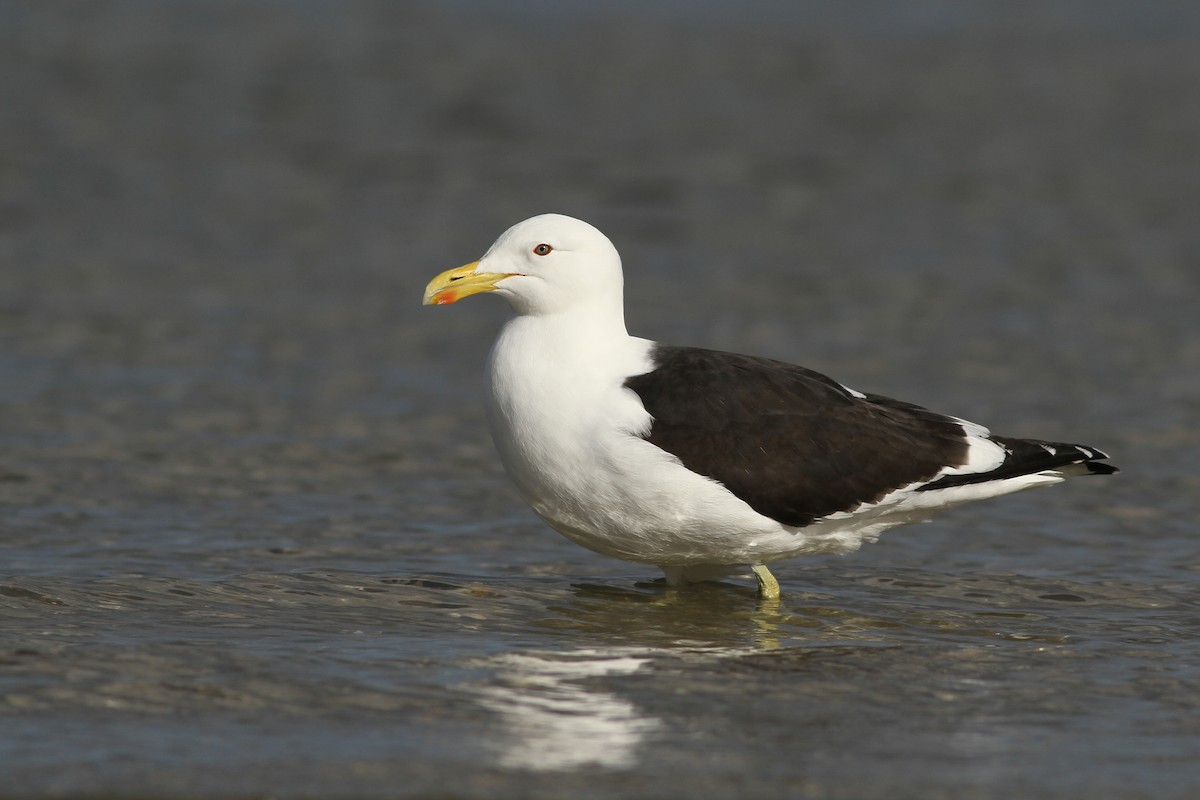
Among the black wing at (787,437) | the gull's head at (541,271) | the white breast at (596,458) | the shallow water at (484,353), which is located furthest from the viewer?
the gull's head at (541,271)

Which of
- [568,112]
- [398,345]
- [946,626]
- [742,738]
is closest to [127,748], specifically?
[742,738]

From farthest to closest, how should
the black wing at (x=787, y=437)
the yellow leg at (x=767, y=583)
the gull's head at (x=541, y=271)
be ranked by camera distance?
the yellow leg at (x=767, y=583) → the gull's head at (x=541, y=271) → the black wing at (x=787, y=437)

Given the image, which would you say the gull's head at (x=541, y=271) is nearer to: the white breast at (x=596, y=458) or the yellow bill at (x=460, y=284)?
the yellow bill at (x=460, y=284)

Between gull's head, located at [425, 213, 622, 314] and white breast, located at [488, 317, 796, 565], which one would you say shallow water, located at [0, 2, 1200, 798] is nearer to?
white breast, located at [488, 317, 796, 565]

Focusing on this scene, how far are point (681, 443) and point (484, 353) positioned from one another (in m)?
5.48

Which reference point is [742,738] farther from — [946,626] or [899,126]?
[899,126]

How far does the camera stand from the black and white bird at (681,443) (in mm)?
7719

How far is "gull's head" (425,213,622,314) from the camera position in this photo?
8.07 metres

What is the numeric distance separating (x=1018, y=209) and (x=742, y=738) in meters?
12.1

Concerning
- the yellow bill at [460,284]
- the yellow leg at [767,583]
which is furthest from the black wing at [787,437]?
the yellow bill at [460,284]

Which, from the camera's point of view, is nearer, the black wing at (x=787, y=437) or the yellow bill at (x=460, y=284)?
the black wing at (x=787, y=437)

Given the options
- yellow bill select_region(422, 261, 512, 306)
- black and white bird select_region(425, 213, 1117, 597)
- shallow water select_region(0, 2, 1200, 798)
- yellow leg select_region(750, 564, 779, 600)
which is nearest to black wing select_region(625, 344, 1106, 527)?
black and white bird select_region(425, 213, 1117, 597)

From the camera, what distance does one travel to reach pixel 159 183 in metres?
17.5

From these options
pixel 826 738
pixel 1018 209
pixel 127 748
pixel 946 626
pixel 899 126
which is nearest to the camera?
pixel 127 748
